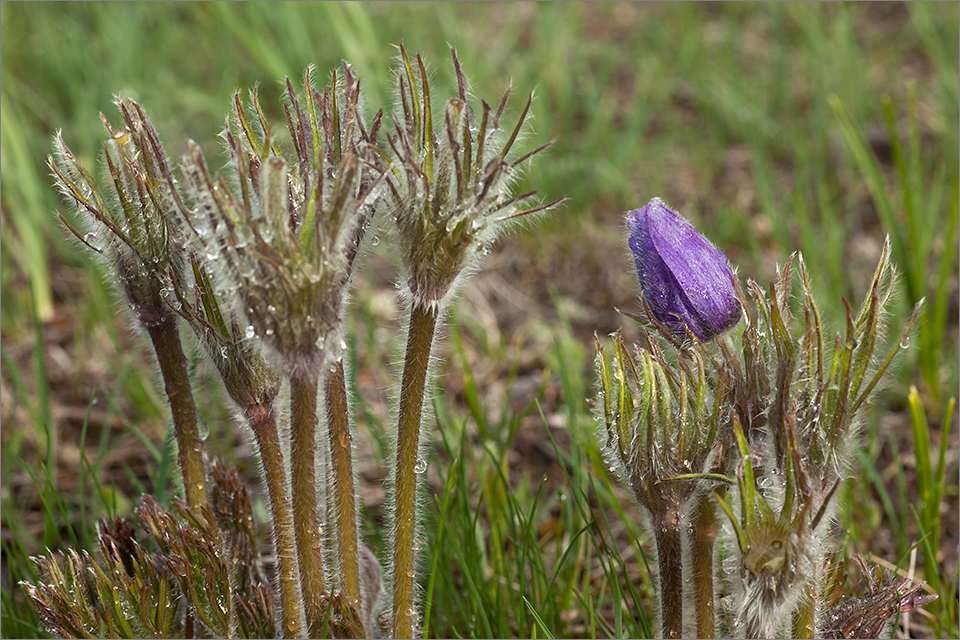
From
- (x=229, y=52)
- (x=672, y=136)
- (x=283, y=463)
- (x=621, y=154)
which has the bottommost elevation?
(x=283, y=463)

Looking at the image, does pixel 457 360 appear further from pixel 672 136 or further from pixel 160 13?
pixel 160 13

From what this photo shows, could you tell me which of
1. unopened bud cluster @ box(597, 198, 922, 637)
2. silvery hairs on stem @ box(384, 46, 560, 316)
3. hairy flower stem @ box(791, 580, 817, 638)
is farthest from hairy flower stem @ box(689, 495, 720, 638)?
silvery hairs on stem @ box(384, 46, 560, 316)

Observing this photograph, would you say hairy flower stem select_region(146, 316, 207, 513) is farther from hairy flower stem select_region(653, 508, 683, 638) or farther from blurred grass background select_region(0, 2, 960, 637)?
hairy flower stem select_region(653, 508, 683, 638)

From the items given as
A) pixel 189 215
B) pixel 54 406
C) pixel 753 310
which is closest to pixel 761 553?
pixel 753 310

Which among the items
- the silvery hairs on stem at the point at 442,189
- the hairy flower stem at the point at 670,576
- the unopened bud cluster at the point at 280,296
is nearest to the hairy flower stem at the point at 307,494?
the unopened bud cluster at the point at 280,296

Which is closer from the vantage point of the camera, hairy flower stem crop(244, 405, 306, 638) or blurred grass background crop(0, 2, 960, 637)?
hairy flower stem crop(244, 405, 306, 638)

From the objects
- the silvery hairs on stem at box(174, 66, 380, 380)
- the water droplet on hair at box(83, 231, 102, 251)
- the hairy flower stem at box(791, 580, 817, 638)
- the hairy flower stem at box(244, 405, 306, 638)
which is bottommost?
the hairy flower stem at box(791, 580, 817, 638)
